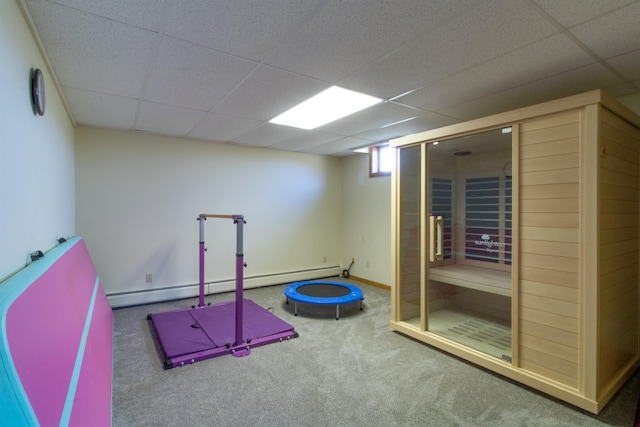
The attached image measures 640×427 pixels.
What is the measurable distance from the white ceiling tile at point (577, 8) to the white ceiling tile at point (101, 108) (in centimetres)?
328

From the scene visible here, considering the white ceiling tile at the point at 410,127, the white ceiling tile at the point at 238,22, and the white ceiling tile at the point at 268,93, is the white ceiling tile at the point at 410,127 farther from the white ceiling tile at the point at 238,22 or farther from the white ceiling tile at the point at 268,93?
the white ceiling tile at the point at 238,22

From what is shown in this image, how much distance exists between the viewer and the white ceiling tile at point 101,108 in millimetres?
2975

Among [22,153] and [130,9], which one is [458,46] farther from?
[22,153]

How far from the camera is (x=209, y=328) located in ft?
11.3

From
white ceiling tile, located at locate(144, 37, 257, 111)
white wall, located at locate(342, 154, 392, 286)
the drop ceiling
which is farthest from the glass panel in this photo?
white ceiling tile, located at locate(144, 37, 257, 111)

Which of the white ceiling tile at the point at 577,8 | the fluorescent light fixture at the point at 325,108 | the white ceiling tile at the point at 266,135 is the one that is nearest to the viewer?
the white ceiling tile at the point at 577,8

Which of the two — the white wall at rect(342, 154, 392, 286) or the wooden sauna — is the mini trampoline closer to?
the wooden sauna

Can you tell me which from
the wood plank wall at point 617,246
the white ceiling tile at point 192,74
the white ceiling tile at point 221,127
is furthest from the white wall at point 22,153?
the wood plank wall at point 617,246

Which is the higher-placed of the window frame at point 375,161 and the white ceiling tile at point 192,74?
the white ceiling tile at point 192,74

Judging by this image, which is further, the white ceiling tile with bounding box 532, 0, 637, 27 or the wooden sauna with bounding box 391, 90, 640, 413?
the wooden sauna with bounding box 391, 90, 640, 413

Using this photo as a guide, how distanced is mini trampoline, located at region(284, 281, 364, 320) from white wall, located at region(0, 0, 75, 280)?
2.59 m

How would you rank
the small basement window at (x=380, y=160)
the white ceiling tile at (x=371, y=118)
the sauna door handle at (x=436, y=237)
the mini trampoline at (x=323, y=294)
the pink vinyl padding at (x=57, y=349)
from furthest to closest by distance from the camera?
the small basement window at (x=380, y=160), the mini trampoline at (x=323, y=294), the white ceiling tile at (x=371, y=118), the sauna door handle at (x=436, y=237), the pink vinyl padding at (x=57, y=349)

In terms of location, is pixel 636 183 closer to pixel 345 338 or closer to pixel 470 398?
pixel 470 398

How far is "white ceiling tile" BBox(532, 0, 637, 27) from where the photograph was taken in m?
1.58
